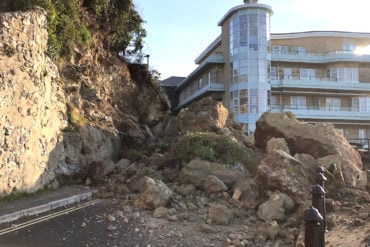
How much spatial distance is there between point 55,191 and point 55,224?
4089 mm

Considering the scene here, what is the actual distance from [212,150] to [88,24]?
9634 mm

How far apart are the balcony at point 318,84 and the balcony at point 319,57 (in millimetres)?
1880

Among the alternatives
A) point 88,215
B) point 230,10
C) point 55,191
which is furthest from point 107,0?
point 230,10

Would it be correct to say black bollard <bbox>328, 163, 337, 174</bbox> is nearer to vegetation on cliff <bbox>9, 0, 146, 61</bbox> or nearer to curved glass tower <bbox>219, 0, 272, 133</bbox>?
vegetation on cliff <bbox>9, 0, 146, 61</bbox>

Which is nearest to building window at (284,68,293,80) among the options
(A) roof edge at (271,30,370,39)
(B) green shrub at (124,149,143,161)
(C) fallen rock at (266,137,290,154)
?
(A) roof edge at (271,30,370,39)

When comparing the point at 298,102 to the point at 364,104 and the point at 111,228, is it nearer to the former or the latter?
the point at 364,104

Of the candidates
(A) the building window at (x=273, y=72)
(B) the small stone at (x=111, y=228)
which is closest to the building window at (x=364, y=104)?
(A) the building window at (x=273, y=72)

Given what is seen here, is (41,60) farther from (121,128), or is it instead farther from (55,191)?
(121,128)

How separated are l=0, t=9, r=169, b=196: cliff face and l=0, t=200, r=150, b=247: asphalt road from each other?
94.6 inches

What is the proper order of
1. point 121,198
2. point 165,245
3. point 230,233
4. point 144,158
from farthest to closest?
point 144,158 → point 121,198 → point 230,233 → point 165,245

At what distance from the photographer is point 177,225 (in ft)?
30.6

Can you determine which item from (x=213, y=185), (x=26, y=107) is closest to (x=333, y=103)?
(x=213, y=185)

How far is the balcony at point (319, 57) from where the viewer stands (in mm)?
42938

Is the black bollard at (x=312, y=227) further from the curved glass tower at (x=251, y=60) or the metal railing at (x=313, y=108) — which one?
the metal railing at (x=313, y=108)
